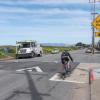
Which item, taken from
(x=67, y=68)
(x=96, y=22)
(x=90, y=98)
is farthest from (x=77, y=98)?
(x=67, y=68)

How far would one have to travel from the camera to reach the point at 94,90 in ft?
51.2

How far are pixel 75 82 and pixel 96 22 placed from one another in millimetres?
3738

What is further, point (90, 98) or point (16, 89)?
point (16, 89)

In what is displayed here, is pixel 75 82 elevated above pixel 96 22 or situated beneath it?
situated beneath

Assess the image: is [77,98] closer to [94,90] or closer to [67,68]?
[94,90]

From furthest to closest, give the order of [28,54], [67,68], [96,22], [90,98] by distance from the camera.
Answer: [28,54]
[67,68]
[96,22]
[90,98]

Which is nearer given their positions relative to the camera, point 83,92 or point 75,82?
point 83,92

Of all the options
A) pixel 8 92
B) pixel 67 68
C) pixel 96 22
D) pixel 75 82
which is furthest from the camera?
pixel 67 68

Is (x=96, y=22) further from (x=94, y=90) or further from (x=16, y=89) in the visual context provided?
(x=16, y=89)

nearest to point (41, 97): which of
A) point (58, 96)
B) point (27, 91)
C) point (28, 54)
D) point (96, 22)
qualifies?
point (58, 96)

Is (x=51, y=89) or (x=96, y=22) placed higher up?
(x=96, y=22)

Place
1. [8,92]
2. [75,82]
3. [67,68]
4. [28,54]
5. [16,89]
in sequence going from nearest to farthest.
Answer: [8,92], [16,89], [75,82], [67,68], [28,54]

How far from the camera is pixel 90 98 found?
44.7 feet

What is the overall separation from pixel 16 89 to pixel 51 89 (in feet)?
5.11
